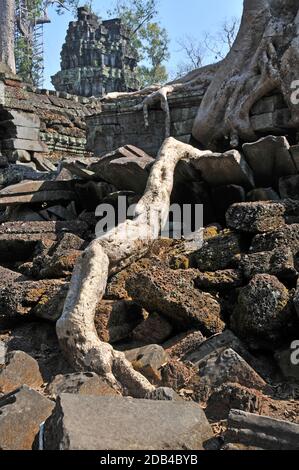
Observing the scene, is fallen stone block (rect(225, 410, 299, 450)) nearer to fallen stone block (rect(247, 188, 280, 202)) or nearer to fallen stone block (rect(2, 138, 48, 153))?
fallen stone block (rect(247, 188, 280, 202))

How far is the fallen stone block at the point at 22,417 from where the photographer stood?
265 cm

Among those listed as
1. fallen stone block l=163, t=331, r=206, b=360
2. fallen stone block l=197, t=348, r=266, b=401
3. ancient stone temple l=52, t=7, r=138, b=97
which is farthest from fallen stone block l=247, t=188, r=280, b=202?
ancient stone temple l=52, t=7, r=138, b=97

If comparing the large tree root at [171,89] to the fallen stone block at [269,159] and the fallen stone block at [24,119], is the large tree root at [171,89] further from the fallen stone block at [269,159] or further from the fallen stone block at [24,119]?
the fallen stone block at [24,119]

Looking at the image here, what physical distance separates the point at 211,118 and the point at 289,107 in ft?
3.12

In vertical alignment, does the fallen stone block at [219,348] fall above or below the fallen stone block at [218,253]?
below

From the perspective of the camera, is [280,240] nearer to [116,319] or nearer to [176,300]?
[176,300]

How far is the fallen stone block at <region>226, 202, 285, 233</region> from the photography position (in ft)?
14.8

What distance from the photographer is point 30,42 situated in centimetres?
3559

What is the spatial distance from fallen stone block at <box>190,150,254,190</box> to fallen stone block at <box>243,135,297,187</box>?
0.08 metres

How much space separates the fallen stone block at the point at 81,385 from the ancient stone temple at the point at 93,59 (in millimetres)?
28691

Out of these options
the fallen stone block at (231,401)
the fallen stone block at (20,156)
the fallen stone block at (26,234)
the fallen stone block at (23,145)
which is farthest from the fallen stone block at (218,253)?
the fallen stone block at (23,145)

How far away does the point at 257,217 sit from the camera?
4.52 m

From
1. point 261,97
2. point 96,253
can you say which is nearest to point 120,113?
point 261,97
